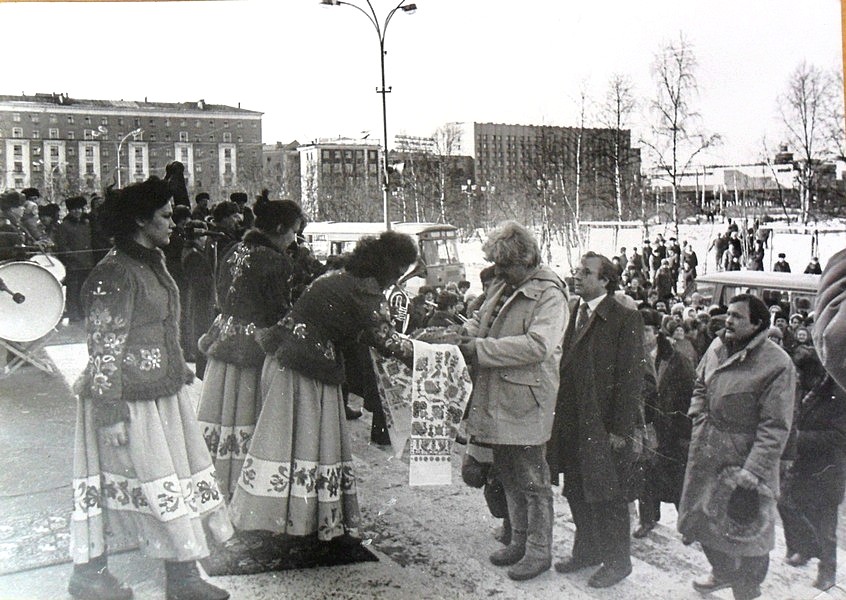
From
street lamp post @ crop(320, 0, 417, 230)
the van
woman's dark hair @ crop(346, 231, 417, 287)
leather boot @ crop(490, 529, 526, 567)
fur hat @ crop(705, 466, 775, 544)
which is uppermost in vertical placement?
street lamp post @ crop(320, 0, 417, 230)

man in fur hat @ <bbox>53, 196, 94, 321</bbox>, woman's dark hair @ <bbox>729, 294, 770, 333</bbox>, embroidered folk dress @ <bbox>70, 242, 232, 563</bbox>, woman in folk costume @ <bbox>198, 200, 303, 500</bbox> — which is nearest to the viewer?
embroidered folk dress @ <bbox>70, 242, 232, 563</bbox>

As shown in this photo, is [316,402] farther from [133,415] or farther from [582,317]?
[582,317]

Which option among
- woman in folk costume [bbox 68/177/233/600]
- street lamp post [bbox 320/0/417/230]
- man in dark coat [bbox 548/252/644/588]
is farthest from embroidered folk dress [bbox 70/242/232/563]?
man in dark coat [bbox 548/252/644/588]

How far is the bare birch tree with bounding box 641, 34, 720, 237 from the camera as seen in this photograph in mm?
2650

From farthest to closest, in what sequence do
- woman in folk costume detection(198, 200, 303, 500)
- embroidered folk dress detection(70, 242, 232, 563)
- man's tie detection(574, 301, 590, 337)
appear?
woman in folk costume detection(198, 200, 303, 500) → man's tie detection(574, 301, 590, 337) → embroidered folk dress detection(70, 242, 232, 563)

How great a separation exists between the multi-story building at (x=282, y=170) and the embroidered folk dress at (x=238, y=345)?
0.53 ft

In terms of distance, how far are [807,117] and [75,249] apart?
2.31m

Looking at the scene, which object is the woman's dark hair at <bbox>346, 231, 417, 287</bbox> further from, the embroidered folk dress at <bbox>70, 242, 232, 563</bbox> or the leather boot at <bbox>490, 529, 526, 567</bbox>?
the leather boot at <bbox>490, 529, 526, 567</bbox>

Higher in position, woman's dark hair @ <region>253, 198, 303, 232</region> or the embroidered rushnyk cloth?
woman's dark hair @ <region>253, 198, 303, 232</region>

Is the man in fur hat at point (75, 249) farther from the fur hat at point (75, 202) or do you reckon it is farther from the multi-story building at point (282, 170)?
the multi-story building at point (282, 170)

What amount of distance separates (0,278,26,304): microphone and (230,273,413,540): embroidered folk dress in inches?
29.9

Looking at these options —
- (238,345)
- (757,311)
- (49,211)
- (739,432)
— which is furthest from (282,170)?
(739,432)

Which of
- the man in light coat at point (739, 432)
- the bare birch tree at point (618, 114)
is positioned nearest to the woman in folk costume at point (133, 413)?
the bare birch tree at point (618, 114)

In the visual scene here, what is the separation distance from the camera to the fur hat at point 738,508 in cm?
256
